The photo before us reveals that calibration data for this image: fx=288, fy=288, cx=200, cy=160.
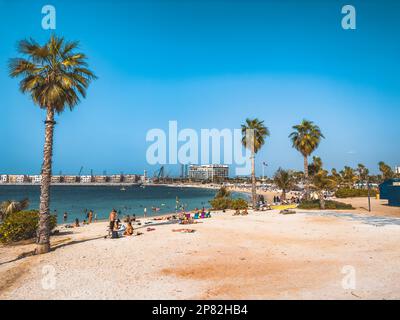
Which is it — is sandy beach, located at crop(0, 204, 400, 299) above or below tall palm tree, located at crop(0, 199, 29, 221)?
below

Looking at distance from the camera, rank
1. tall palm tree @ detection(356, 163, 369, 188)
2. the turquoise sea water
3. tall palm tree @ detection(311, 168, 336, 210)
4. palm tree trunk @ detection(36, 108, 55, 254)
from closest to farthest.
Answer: palm tree trunk @ detection(36, 108, 55, 254)
tall palm tree @ detection(311, 168, 336, 210)
the turquoise sea water
tall palm tree @ detection(356, 163, 369, 188)

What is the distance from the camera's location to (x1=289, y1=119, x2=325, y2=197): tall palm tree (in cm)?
3988

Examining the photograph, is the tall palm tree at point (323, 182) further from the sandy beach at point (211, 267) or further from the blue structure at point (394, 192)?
the sandy beach at point (211, 267)

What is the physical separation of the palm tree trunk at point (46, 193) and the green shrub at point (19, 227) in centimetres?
503

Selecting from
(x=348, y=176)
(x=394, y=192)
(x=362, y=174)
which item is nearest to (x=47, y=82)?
(x=394, y=192)

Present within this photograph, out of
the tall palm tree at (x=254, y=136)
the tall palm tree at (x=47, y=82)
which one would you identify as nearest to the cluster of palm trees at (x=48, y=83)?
the tall palm tree at (x=47, y=82)

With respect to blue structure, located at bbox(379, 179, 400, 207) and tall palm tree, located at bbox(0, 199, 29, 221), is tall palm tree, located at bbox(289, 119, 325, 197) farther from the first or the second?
tall palm tree, located at bbox(0, 199, 29, 221)

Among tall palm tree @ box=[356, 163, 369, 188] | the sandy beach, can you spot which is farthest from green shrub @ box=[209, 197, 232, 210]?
tall palm tree @ box=[356, 163, 369, 188]

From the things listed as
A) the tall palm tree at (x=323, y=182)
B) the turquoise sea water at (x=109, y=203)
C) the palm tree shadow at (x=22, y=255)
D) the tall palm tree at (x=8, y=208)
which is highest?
the tall palm tree at (x=323, y=182)

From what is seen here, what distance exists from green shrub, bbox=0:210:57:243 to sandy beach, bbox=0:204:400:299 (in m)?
1.62

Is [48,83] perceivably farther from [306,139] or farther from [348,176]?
[348,176]

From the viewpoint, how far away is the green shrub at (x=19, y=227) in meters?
18.1

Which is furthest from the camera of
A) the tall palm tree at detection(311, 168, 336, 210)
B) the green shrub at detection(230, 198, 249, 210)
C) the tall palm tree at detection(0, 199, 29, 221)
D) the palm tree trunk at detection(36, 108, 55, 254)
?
the green shrub at detection(230, 198, 249, 210)
